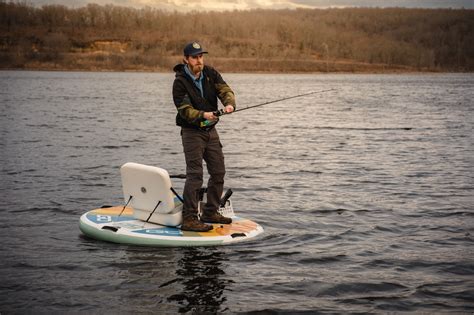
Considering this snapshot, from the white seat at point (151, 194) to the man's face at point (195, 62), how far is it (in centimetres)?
158

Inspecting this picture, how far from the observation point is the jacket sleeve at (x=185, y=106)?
9.38 metres

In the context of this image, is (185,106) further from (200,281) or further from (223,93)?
(200,281)

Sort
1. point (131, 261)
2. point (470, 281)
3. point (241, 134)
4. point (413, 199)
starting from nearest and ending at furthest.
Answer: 1. point (470, 281)
2. point (131, 261)
3. point (413, 199)
4. point (241, 134)

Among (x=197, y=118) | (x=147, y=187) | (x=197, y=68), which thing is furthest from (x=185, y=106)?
(x=147, y=187)

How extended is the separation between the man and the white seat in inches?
9.0

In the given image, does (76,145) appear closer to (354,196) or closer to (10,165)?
(10,165)

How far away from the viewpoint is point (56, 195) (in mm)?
14195

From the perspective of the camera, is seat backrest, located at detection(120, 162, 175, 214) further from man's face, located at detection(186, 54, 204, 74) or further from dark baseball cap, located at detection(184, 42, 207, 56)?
dark baseball cap, located at detection(184, 42, 207, 56)

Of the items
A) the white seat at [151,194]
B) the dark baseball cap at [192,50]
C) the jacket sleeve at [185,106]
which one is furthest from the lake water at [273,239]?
the dark baseball cap at [192,50]

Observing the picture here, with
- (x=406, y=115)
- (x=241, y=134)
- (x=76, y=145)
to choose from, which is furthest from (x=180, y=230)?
(x=406, y=115)

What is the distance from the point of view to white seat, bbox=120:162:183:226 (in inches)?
383

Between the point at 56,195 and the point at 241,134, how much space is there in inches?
701

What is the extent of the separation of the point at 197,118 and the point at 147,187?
55.8 inches

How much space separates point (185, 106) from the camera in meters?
9.46
